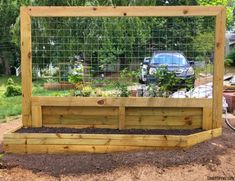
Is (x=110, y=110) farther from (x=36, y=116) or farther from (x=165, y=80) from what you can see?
(x=36, y=116)

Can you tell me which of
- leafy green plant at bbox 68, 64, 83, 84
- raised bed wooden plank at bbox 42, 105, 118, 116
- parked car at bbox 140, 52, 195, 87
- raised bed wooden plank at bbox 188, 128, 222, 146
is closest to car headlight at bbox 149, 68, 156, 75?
parked car at bbox 140, 52, 195, 87

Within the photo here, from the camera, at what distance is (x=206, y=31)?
573cm

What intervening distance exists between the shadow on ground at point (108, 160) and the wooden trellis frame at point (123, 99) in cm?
59

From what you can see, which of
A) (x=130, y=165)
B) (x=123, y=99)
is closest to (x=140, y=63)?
A: (x=123, y=99)

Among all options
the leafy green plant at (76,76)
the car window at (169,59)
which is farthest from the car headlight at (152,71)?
the leafy green plant at (76,76)

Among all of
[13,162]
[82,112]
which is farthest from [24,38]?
[13,162]

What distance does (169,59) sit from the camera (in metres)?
6.23

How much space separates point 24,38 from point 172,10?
1.92m

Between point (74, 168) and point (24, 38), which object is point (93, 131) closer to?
point (74, 168)

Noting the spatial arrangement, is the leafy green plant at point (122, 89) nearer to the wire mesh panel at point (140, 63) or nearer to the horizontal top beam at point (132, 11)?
the wire mesh panel at point (140, 63)

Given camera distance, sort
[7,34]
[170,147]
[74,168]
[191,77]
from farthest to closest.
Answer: [7,34], [191,77], [170,147], [74,168]

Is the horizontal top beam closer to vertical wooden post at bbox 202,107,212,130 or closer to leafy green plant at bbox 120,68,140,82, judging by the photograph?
leafy green plant at bbox 120,68,140,82

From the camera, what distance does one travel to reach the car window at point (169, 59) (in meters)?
5.66

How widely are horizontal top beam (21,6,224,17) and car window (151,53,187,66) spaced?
2.32ft
